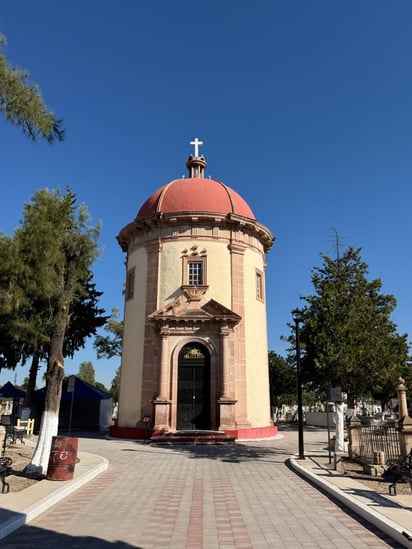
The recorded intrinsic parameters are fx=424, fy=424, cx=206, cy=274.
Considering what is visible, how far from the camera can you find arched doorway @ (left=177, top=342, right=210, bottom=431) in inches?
752

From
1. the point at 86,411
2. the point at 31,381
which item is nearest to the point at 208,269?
the point at 31,381

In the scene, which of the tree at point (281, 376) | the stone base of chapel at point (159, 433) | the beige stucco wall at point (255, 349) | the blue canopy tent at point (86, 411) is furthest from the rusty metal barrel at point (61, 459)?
the tree at point (281, 376)

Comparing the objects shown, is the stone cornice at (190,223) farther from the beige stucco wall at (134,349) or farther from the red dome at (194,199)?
the beige stucco wall at (134,349)

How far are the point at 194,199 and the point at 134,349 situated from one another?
834 cm

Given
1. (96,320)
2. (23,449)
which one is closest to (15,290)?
(23,449)

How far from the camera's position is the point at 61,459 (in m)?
9.58

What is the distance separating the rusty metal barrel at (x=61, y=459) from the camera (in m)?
9.48

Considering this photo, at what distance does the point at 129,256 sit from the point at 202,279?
5.01 metres

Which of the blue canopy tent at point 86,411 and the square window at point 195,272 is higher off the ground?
the square window at point 195,272

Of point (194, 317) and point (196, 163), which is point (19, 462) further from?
point (196, 163)

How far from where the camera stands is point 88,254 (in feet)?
41.8

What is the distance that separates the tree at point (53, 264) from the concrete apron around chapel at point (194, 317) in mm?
7823

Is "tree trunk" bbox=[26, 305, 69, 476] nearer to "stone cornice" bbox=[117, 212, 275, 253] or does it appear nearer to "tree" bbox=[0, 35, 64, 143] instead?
"tree" bbox=[0, 35, 64, 143]

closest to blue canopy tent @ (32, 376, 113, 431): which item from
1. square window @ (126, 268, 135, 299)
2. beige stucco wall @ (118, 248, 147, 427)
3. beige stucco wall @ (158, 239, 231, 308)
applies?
beige stucco wall @ (118, 248, 147, 427)
